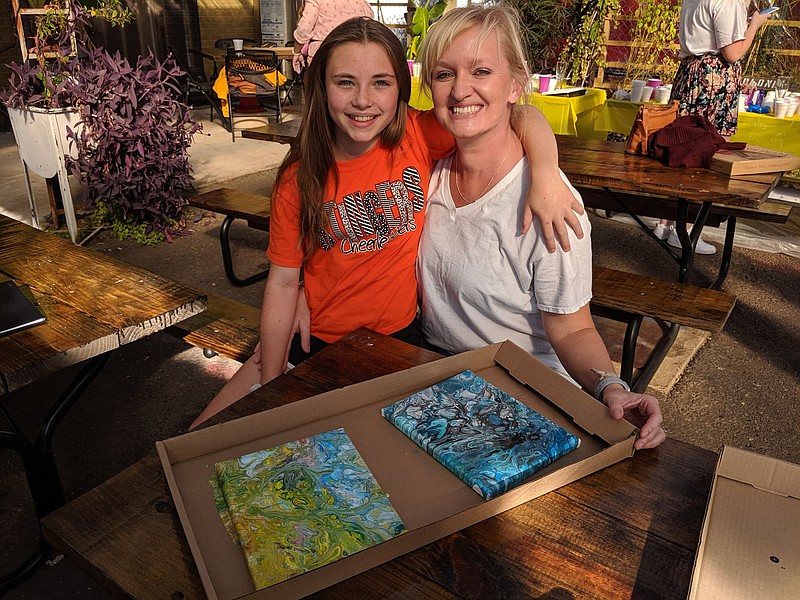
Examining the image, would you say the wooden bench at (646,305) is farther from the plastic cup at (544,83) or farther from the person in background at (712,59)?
the plastic cup at (544,83)

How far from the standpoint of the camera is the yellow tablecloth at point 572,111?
5.39m

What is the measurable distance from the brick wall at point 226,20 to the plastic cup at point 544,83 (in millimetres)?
7399

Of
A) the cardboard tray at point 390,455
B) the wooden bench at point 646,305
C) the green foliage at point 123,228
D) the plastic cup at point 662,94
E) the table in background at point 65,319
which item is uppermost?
the plastic cup at point 662,94

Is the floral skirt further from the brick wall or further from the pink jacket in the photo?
the brick wall

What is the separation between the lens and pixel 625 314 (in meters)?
2.56

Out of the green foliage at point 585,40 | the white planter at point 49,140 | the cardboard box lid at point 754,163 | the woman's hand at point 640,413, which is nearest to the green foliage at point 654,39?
the green foliage at point 585,40

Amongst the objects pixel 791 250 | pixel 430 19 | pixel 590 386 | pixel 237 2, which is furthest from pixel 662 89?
pixel 237 2

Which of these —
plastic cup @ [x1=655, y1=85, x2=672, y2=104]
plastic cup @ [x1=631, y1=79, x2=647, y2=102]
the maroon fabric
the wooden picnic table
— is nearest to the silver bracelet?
the wooden picnic table

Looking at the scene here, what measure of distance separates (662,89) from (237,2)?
28.2 feet

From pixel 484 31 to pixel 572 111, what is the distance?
13.6 ft

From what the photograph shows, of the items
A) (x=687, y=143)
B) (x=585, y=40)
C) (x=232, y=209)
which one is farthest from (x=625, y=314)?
(x=585, y=40)

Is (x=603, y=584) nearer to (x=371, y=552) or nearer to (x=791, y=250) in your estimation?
(x=371, y=552)

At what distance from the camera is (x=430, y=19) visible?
26.4 feet

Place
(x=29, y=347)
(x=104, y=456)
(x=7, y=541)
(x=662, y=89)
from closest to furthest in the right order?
(x=29, y=347) < (x=7, y=541) < (x=104, y=456) < (x=662, y=89)
